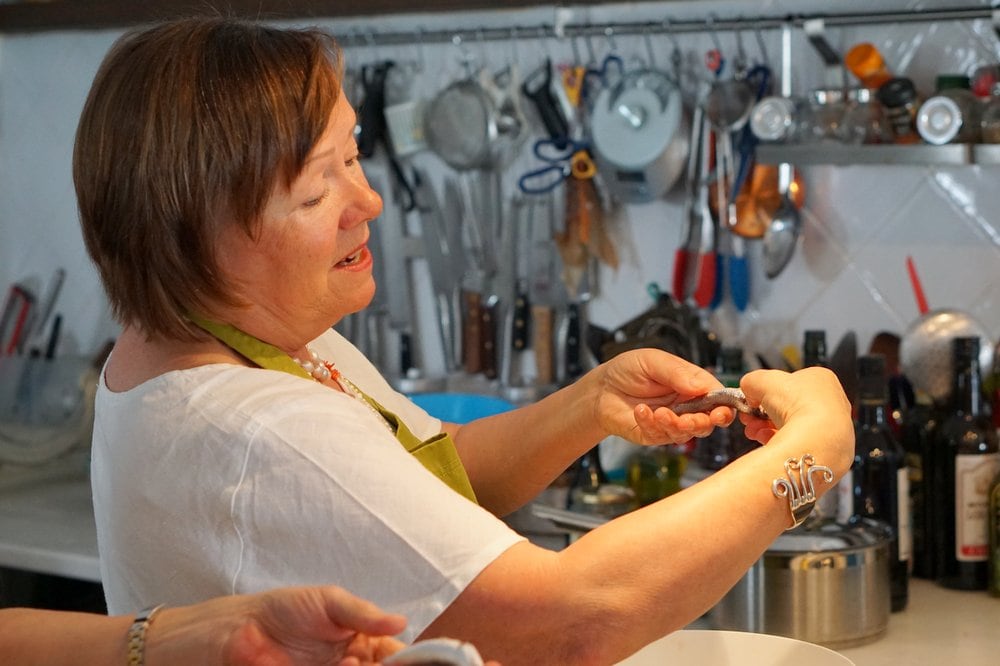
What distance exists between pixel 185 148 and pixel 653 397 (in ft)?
1.70

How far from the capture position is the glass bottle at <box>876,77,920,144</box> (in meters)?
1.87

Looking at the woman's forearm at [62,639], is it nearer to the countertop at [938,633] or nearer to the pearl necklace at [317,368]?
the pearl necklace at [317,368]

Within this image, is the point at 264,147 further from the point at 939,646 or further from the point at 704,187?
the point at 704,187

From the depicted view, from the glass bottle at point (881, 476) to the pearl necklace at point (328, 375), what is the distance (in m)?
A: 0.76

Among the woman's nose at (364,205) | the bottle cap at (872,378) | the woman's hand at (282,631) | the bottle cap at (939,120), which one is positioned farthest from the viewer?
the bottle cap at (939,120)

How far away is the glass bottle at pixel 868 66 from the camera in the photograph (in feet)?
6.48

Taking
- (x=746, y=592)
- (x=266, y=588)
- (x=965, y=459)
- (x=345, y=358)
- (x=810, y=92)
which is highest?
(x=810, y=92)

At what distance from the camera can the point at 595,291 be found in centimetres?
231

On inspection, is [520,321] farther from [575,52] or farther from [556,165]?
[575,52]

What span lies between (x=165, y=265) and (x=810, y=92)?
1253 mm

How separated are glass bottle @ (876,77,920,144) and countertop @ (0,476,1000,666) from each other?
25.3 inches

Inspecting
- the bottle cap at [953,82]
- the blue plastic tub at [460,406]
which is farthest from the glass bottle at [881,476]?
the blue plastic tub at [460,406]

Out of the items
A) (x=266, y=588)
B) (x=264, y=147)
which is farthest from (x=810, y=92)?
(x=266, y=588)

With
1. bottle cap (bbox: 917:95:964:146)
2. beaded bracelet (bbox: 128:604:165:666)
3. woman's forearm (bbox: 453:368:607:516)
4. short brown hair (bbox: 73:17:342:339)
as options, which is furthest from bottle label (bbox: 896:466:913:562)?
beaded bracelet (bbox: 128:604:165:666)
